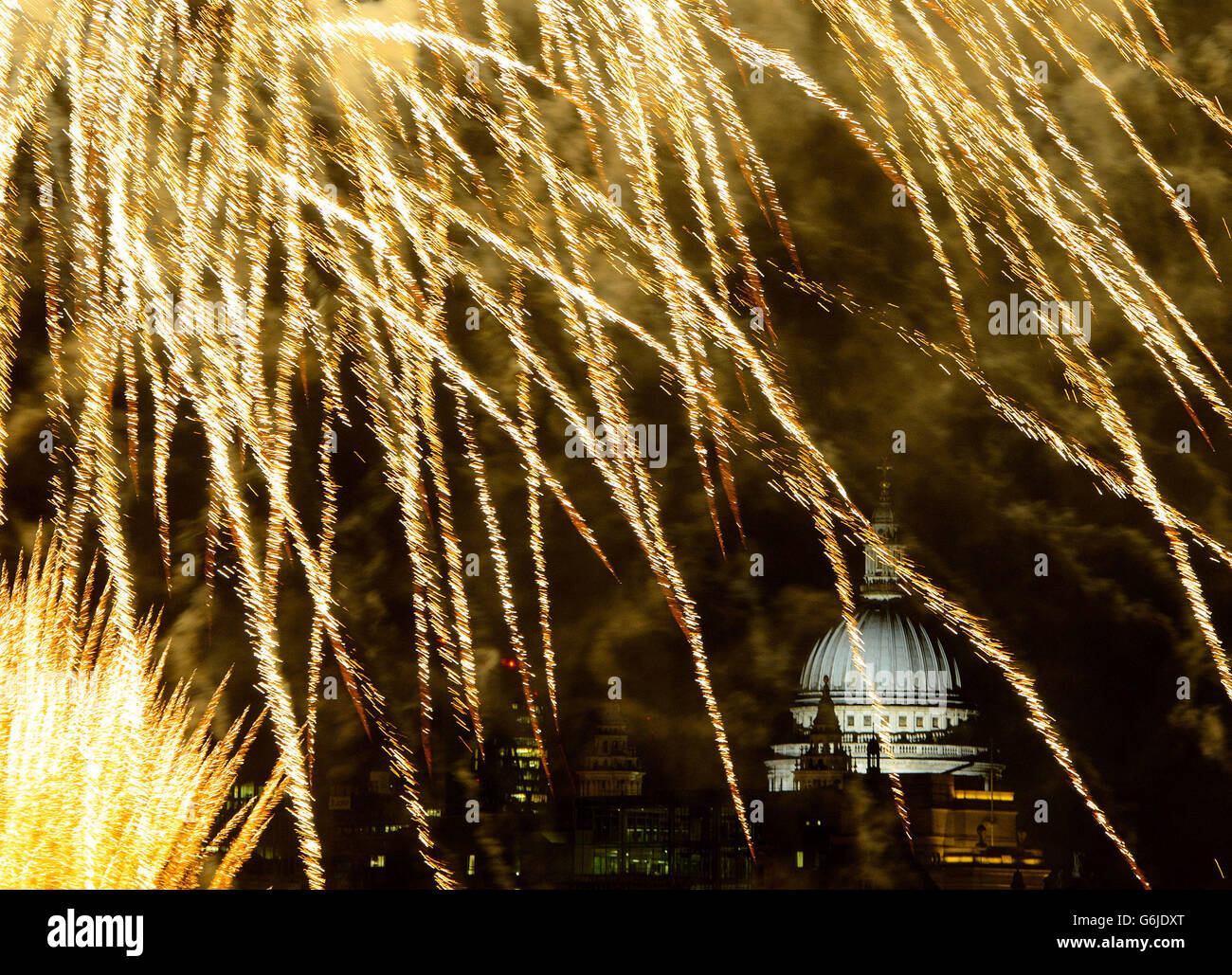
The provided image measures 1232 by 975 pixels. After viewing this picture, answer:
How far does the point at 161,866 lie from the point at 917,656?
53761mm

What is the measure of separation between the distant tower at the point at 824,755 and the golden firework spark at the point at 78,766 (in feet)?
124

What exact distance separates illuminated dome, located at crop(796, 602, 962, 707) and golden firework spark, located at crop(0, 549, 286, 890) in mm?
49505

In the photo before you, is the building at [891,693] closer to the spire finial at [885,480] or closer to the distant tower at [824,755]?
the distant tower at [824,755]

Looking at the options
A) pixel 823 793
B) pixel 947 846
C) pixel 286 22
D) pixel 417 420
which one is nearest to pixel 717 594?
pixel 417 420

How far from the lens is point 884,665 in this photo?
61.0 meters

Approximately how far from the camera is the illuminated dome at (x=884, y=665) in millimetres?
59344

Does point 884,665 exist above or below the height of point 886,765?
above

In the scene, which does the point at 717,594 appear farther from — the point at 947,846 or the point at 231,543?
the point at 947,846

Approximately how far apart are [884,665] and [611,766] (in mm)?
28009

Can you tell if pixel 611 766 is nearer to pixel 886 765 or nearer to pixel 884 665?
pixel 886 765
